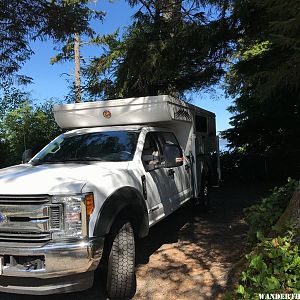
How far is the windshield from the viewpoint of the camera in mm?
5656

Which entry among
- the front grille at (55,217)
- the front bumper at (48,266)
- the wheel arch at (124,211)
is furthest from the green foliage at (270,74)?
the front bumper at (48,266)

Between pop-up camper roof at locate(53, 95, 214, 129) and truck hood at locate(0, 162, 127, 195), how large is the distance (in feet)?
6.29

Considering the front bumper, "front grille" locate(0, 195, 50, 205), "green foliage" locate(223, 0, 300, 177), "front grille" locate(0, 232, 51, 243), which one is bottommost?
the front bumper

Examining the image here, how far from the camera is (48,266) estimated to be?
383 centimetres

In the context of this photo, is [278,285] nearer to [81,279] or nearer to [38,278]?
[81,279]

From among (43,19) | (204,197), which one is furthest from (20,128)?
(204,197)

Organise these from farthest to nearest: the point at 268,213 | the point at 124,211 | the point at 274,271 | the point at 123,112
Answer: the point at 123,112, the point at 268,213, the point at 124,211, the point at 274,271

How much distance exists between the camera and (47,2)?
31.6 feet

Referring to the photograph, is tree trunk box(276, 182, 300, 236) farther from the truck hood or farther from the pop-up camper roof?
the pop-up camper roof

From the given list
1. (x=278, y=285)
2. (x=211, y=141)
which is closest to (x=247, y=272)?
(x=278, y=285)

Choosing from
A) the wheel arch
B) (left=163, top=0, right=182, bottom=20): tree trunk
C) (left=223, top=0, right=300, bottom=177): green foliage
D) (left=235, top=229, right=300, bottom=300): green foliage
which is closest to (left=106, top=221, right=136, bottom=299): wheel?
the wheel arch

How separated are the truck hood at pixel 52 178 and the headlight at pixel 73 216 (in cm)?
8

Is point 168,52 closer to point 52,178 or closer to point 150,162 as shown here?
point 150,162

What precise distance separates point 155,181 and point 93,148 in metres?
0.97
